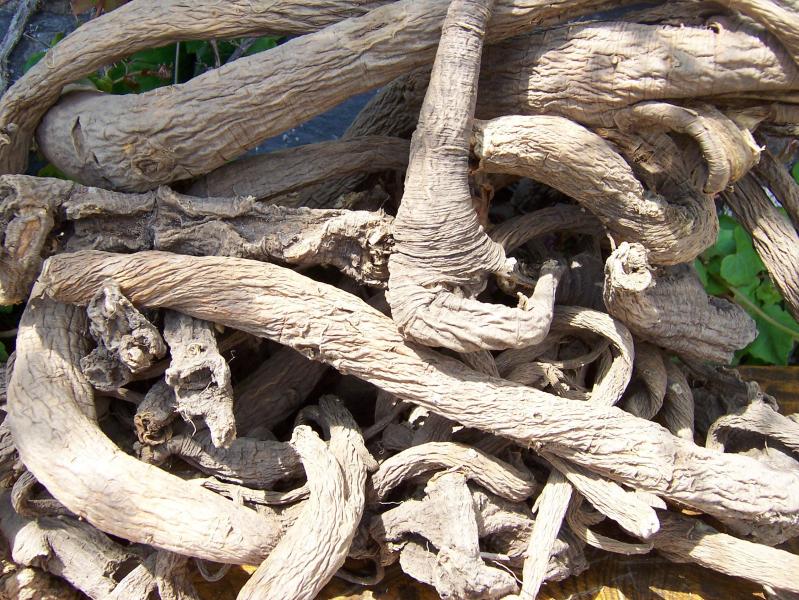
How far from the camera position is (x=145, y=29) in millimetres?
1562

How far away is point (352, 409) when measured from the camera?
1937 mm

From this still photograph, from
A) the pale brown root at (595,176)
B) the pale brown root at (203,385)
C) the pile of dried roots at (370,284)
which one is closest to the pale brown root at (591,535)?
the pile of dried roots at (370,284)

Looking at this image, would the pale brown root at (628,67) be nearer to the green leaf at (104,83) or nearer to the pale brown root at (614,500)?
the pale brown root at (614,500)

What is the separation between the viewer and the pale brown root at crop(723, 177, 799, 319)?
1763 mm

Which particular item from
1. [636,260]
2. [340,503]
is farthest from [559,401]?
[340,503]

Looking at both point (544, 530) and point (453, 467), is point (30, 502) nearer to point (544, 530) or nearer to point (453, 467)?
point (453, 467)

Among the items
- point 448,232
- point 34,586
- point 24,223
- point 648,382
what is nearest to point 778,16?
point 448,232

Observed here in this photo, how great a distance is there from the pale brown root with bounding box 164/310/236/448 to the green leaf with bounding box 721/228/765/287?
1922 millimetres

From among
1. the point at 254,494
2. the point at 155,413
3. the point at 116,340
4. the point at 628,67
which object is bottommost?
the point at 254,494

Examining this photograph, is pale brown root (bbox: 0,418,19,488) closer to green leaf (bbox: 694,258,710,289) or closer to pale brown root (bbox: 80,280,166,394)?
pale brown root (bbox: 80,280,166,394)

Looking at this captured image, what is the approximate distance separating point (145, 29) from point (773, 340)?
7.98ft

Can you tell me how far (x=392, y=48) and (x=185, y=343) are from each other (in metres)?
0.84

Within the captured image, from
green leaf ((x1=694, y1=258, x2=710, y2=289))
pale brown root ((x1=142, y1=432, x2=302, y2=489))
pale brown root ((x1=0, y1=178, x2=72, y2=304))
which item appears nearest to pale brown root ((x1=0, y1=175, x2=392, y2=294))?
pale brown root ((x1=0, y1=178, x2=72, y2=304))

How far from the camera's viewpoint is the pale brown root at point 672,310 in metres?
1.51
